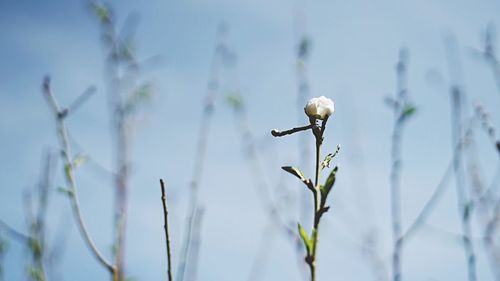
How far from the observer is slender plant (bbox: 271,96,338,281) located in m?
0.72

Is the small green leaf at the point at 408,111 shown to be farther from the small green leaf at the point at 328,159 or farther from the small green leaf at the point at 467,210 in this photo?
the small green leaf at the point at 328,159

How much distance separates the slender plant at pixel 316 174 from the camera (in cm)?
72

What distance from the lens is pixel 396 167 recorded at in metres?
2.29

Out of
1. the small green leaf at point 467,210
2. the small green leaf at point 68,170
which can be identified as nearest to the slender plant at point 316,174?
the small green leaf at point 68,170

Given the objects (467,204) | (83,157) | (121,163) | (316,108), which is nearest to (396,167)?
(467,204)

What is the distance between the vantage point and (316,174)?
0.79 m

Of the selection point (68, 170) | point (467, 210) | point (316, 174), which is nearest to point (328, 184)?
point (316, 174)

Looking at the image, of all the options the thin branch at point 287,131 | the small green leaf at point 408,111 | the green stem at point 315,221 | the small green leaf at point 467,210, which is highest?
the small green leaf at point 408,111

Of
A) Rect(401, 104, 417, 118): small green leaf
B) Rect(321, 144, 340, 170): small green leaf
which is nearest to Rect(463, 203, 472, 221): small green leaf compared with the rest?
Rect(401, 104, 417, 118): small green leaf

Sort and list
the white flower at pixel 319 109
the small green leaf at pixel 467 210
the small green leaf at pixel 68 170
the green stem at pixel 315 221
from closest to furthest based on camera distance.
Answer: the green stem at pixel 315 221
the white flower at pixel 319 109
the small green leaf at pixel 68 170
the small green leaf at pixel 467 210

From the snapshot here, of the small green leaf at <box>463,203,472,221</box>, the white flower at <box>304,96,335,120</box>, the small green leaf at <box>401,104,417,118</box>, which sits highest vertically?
the small green leaf at <box>401,104,417,118</box>

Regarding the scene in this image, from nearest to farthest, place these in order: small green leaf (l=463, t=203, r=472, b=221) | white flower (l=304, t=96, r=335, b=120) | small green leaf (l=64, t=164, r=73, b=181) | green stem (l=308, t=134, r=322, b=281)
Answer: green stem (l=308, t=134, r=322, b=281) → white flower (l=304, t=96, r=335, b=120) → small green leaf (l=64, t=164, r=73, b=181) → small green leaf (l=463, t=203, r=472, b=221)

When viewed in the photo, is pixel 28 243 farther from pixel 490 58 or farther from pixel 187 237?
pixel 490 58

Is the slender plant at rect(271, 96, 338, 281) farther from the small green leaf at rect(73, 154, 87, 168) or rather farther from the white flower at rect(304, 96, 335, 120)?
the small green leaf at rect(73, 154, 87, 168)
